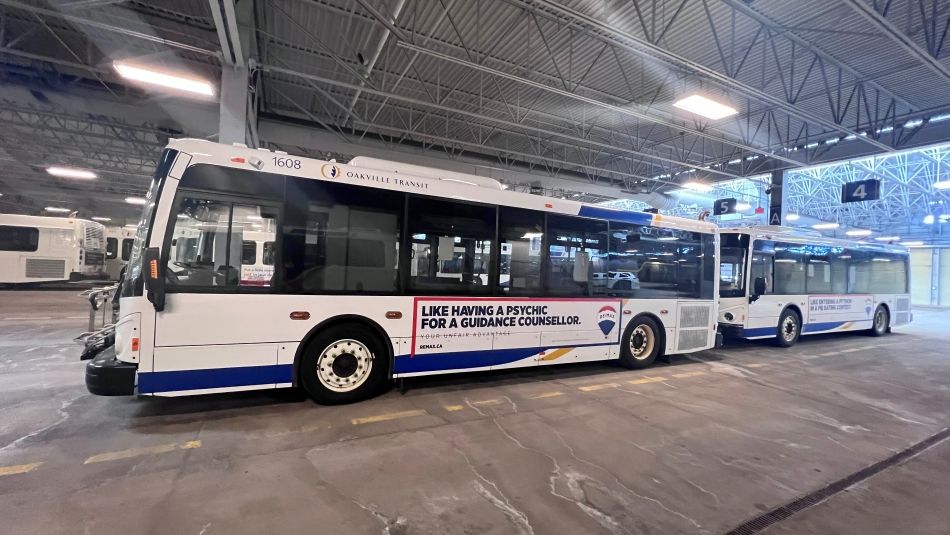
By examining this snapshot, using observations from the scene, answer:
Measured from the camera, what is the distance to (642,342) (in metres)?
7.77

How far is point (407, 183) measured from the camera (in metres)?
5.34

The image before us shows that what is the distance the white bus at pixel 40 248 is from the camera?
16.3 m

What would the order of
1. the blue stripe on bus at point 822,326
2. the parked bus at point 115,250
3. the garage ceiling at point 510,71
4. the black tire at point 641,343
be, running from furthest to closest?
the parked bus at point 115,250
the blue stripe on bus at point 822,326
the garage ceiling at point 510,71
the black tire at point 641,343

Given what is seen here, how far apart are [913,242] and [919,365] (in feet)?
114

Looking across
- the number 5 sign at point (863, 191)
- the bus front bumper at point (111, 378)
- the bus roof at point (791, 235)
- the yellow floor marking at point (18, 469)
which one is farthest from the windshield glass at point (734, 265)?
the yellow floor marking at point (18, 469)

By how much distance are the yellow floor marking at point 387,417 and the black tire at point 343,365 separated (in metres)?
0.56

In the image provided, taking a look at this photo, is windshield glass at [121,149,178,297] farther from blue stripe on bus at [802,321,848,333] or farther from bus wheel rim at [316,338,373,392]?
blue stripe on bus at [802,321,848,333]

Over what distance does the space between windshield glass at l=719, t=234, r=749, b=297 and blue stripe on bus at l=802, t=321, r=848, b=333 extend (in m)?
3.33

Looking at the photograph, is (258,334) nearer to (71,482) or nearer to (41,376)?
(71,482)

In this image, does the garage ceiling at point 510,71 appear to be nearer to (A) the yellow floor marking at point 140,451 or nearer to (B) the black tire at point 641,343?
(B) the black tire at point 641,343

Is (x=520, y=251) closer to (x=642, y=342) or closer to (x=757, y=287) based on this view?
(x=642, y=342)

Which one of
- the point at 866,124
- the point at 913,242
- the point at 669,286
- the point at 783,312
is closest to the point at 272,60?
the point at 669,286

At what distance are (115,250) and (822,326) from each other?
31538mm

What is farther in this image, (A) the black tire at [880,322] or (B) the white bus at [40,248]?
(B) the white bus at [40,248]
